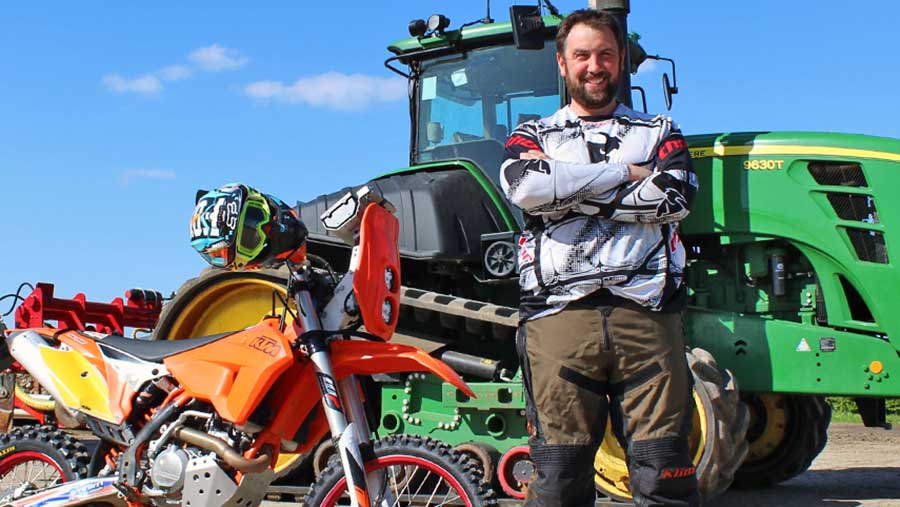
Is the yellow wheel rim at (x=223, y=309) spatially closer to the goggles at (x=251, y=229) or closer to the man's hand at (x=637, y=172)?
the goggles at (x=251, y=229)

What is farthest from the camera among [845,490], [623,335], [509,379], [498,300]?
[845,490]

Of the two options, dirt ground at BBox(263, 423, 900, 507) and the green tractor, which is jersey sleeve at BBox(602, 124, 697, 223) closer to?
the green tractor

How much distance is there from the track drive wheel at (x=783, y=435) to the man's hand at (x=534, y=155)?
15.0ft

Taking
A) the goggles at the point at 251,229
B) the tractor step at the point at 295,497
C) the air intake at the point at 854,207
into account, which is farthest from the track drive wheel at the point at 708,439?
the goggles at the point at 251,229

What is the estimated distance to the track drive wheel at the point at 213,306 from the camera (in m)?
6.65

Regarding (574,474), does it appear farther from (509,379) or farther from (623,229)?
(509,379)

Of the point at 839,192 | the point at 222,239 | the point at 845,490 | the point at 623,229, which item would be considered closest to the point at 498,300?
the point at 839,192

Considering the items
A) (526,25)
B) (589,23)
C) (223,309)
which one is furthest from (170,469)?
(526,25)

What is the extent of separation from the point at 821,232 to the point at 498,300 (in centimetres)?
189

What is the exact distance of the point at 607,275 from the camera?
2.90 m

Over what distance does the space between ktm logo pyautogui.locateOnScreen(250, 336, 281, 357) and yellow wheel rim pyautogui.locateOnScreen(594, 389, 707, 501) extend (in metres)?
2.12

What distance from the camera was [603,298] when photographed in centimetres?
291

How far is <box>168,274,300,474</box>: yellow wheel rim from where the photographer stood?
6.65 meters

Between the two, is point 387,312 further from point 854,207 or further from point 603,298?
point 854,207
